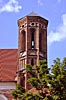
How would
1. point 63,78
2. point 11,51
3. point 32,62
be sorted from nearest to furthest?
point 63,78
point 32,62
point 11,51

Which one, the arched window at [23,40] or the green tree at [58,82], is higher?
the arched window at [23,40]

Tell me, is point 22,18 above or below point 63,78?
above

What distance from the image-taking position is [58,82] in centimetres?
2672

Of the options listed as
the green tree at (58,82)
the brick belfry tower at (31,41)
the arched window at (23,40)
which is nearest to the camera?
the green tree at (58,82)

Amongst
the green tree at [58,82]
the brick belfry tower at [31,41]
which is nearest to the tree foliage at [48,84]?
the green tree at [58,82]

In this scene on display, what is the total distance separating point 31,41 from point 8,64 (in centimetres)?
359

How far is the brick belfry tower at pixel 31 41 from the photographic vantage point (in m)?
39.0

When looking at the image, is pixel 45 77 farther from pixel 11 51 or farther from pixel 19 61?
pixel 11 51

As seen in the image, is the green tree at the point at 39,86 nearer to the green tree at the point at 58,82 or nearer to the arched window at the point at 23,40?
the green tree at the point at 58,82

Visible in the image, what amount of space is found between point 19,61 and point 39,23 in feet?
12.0

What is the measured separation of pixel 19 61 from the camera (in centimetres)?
3972

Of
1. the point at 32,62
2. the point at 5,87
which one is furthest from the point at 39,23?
the point at 5,87

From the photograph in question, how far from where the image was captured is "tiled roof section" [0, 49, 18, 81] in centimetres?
3988

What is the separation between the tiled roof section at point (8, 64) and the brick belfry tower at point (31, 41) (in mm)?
1169
